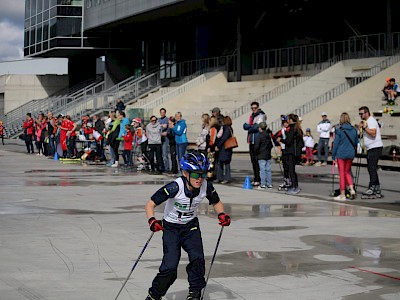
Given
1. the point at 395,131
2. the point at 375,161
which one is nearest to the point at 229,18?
the point at 395,131

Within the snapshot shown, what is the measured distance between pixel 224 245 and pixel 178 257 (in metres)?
3.82

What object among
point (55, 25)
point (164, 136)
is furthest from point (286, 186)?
point (55, 25)

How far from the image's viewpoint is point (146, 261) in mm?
10000

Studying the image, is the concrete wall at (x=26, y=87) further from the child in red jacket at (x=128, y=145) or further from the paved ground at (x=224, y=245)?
the paved ground at (x=224, y=245)

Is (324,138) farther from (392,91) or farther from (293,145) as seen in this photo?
(293,145)

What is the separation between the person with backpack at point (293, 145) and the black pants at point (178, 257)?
1100 cm

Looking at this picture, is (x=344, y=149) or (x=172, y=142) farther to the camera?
(x=172, y=142)

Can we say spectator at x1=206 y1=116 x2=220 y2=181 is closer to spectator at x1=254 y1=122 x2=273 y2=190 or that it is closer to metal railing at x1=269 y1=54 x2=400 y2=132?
spectator at x1=254 y1=122 x2=273 y2=190

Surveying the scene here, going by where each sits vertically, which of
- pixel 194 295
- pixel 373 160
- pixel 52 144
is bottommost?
pixel 194 295

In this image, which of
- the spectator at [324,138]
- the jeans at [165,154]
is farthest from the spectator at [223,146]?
→ the spectator at [324,138]

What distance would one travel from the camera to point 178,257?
743 centimetres

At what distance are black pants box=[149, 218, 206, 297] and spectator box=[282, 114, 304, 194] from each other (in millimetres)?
11002

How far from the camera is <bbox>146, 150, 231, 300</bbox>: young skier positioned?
7.35 metres

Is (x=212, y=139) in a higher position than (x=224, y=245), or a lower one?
higher
